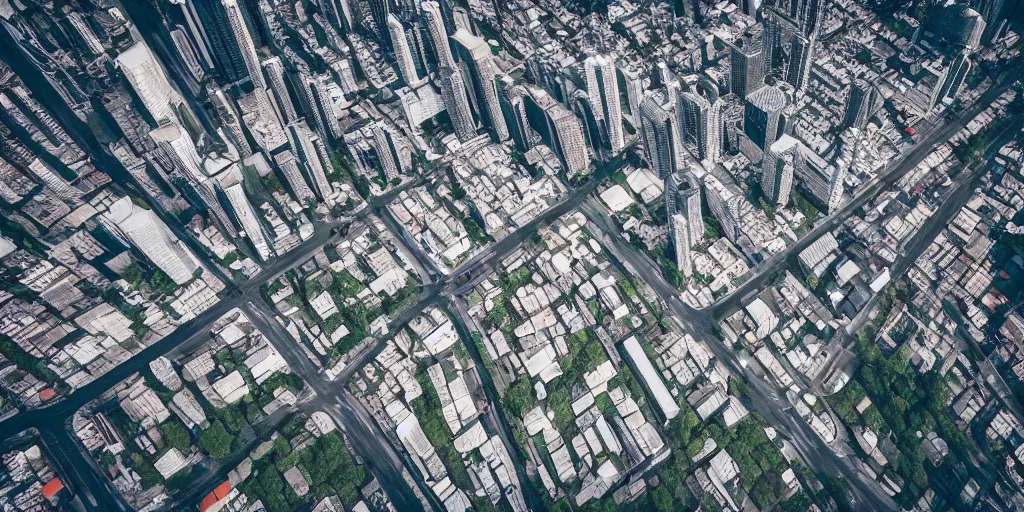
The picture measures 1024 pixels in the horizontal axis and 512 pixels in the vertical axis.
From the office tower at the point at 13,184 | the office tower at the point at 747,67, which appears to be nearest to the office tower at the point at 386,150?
the office tower at the point at 13,184

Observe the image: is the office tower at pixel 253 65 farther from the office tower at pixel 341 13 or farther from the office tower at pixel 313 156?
the office tower at pixel 341 13

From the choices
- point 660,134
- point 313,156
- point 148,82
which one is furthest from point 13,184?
point 660,134

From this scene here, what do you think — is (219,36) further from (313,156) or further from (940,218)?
(940,218)

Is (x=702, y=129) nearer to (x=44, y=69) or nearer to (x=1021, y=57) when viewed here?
(x=1021, y=57)

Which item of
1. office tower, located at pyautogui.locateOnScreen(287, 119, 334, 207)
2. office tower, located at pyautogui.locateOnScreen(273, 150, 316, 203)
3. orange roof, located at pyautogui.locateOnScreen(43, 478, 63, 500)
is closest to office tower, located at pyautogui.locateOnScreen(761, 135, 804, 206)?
office tower, located at pyautogui.locateOnScreen(287, 119, 334, 207)

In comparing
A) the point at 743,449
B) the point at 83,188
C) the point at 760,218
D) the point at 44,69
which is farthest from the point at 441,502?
the point at 44,69

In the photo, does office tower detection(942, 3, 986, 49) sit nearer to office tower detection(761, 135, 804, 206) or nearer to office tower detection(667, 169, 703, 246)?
office tower detection(761, 135, 804, 206)
